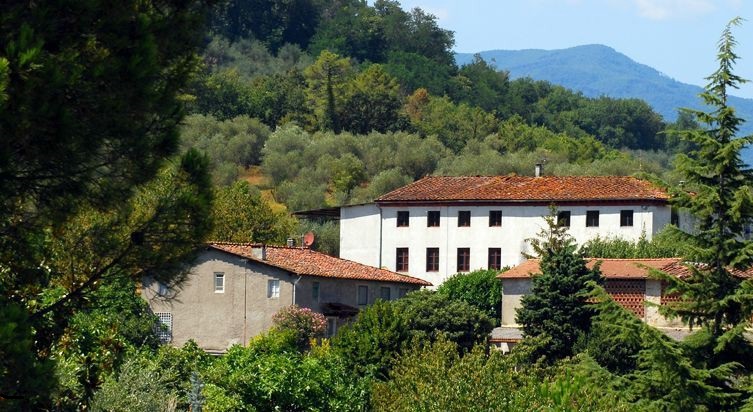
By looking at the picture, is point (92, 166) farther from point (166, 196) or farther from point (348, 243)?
point (348, 243)

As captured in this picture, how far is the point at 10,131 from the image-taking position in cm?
1480

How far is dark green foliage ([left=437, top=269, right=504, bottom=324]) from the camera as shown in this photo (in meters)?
62.7

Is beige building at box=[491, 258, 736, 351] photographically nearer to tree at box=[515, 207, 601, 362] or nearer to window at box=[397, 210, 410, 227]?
tree at box=[515, 207, 601, 362]

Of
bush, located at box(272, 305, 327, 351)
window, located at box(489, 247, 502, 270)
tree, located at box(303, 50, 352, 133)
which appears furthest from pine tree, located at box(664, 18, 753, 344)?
tree, located at box(303, 50, 352, 133)

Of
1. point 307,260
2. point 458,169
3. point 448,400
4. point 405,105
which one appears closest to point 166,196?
point 448,400

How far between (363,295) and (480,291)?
480 centimetres

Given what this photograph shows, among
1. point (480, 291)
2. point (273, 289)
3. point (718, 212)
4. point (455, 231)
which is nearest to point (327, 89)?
point (455, 231)

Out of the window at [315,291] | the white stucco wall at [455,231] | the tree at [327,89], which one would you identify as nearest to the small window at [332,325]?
the window at [315,291]

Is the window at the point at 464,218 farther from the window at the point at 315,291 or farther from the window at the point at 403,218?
the window at the point at 315,291

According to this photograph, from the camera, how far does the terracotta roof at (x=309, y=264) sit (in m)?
58.7

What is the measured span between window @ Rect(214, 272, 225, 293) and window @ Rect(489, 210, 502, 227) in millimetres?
16393

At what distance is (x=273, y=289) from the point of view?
58125 millimetres

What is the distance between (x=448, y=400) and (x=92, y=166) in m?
14.9

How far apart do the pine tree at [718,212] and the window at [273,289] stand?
25350 mm
